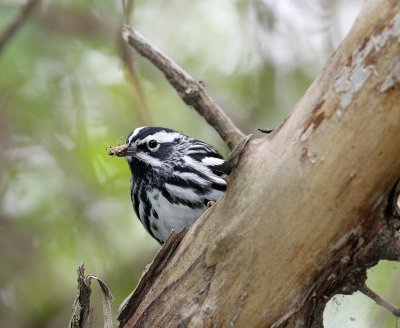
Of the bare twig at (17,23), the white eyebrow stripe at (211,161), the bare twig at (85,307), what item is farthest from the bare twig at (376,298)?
the bare twig at (17,23)

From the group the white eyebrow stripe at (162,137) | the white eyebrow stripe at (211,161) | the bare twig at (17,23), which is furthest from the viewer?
the white eyebrow stripe at (162,137)

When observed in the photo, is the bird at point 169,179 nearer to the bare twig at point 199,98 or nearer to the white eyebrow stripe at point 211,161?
the white eyebrow stripe at point 211,161

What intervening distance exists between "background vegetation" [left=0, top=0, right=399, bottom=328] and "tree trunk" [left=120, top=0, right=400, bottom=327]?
7.53 ft

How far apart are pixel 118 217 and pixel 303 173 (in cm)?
306

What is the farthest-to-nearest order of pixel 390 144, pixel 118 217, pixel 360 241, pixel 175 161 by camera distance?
pixel 118 217
pixel 175 161
pixel 360 241
pixel 390 144

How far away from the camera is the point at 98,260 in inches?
200

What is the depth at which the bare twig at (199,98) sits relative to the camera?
3102 millimetres

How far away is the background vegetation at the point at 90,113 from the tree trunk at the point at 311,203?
7.53ft

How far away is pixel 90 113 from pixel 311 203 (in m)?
3.16

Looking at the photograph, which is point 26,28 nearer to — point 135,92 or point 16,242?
point 135,92

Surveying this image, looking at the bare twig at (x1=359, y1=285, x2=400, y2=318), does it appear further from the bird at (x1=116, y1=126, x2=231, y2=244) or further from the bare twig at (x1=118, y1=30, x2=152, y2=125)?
the bare twig at (x1=118, y1=30, x2=152, y2=125)

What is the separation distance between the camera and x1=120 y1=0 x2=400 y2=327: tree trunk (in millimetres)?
2379

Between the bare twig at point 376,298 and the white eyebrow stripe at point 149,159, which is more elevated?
the white eyebrow stripe at point 149,159

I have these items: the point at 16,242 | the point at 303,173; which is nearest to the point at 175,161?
the point at 16,242
